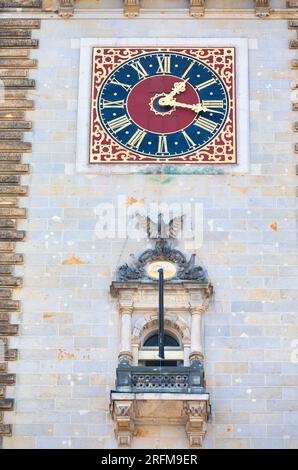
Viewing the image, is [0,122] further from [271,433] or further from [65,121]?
[271,433]

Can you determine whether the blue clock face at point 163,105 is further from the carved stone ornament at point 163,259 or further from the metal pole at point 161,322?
the metal pole at point 161,322

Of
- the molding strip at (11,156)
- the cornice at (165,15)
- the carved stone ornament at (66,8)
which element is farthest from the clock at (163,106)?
the molding strip at (11,156)

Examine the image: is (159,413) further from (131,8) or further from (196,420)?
(131,8)

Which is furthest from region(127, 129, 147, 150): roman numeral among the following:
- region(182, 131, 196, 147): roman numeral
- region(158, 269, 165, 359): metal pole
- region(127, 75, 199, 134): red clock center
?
region(158, 269, 165, 359): metal pole

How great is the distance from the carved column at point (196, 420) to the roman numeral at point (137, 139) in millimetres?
4567

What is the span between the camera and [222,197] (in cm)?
2297

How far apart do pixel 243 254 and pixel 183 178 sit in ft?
5.28

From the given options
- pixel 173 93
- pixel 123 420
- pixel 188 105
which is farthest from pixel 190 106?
pixel 123 420

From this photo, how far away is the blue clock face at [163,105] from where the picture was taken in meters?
23.4

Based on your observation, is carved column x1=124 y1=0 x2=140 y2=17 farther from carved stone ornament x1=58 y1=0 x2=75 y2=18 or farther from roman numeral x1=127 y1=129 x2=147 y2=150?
roman numeral x1=127 y1=129 x2=147 y2=150

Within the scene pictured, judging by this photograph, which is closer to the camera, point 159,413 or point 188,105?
point 159,413

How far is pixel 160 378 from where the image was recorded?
68.9 ft

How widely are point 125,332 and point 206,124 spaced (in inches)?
151
